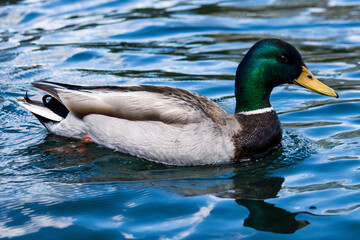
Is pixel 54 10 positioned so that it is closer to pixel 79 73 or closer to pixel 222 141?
pixel 79 73

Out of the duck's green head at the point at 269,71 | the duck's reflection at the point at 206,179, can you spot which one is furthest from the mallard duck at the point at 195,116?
the duck's reflection at the point at 206,179

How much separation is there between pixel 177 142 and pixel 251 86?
3.18 ft

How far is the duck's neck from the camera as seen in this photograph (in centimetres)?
604

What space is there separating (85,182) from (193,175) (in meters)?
1.00

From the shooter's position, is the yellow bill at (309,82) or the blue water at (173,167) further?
the yellow bill at (309,82)

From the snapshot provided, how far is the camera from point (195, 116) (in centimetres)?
587

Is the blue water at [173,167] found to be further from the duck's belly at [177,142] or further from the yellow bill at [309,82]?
the yellow bill at [309,82]

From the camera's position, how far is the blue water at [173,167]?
4.69m

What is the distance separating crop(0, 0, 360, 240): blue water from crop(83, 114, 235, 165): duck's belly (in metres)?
0.12

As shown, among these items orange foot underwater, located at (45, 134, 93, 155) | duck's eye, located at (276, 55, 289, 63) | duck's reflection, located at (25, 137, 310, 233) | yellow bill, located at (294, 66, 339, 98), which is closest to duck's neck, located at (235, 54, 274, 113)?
duck's eye, located at (276, 55, 289, 63)

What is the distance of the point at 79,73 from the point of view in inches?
362

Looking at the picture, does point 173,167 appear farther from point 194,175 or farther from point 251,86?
point 251,86

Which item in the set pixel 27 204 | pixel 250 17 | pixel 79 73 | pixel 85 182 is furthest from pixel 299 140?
pixel 250 17

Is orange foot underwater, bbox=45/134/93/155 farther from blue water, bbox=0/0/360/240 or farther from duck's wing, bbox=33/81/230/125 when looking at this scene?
duck's wing, bbox=33/81/230/125
